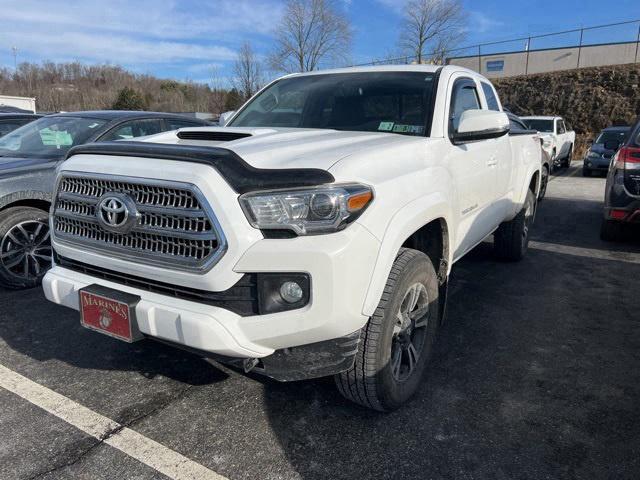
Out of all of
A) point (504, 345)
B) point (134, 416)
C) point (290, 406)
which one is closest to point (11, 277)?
point (134, 416)

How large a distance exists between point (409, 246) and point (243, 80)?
1479 inches

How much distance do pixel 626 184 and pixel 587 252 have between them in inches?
37.7

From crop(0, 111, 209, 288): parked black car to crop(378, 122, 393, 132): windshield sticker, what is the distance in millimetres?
2981

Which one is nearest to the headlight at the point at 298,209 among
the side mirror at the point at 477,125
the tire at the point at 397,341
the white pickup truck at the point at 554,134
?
the tire at the point at 397,341

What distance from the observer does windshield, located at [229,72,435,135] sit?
3330mm

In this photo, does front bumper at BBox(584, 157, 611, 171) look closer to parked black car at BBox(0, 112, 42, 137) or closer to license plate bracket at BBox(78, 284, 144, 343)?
parked black car at BBox(0, 112, 42, 137)

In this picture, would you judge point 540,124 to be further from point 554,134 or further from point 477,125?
point 477,125

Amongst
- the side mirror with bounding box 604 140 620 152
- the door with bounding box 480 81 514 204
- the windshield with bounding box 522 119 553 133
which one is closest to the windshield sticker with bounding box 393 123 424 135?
the door with bounding box 480 81 514 204

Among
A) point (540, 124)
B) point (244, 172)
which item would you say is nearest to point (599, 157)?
point (540, 124)

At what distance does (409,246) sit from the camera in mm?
2850

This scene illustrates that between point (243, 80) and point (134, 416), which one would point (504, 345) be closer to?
point (134, 416)

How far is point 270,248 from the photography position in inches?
78.3

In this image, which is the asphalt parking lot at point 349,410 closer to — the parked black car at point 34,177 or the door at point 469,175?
the parked black car at point 34,177

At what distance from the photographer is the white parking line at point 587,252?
5.85 m
